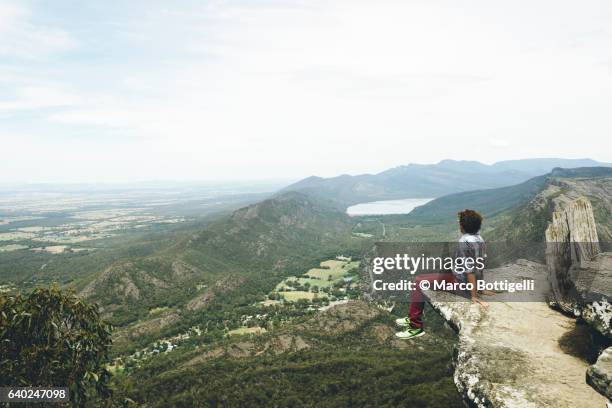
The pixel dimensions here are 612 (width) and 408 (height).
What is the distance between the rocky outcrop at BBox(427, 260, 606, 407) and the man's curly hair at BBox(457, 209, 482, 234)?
2568 millimetres

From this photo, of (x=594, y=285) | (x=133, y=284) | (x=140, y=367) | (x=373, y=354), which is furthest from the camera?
(x=133, y=284)

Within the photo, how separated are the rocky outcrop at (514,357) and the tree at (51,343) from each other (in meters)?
19.6

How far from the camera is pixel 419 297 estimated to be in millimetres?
13305

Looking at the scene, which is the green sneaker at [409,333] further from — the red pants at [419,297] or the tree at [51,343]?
the tree at [51,343]

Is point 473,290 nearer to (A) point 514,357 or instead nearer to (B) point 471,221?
(B) point 471,221

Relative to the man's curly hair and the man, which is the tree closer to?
the man

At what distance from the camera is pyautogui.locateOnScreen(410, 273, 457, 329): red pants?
12.9 m

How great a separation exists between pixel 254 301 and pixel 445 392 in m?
122

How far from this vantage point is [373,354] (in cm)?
9306

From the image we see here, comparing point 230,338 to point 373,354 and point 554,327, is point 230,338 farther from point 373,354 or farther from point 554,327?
point 554,327

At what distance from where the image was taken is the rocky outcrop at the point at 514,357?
8.23 m

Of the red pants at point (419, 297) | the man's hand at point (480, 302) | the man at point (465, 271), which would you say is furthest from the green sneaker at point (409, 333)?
the man's hand at point (480, 302)

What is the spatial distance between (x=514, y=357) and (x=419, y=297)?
3842 mm

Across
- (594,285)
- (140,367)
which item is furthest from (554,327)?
(140,367)
